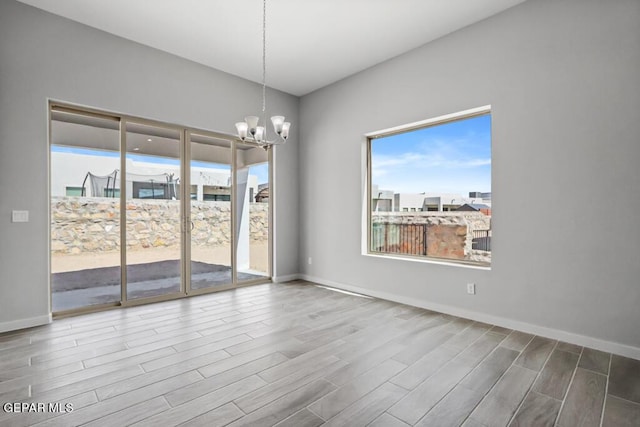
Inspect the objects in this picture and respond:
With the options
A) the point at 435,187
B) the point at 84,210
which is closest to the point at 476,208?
the point at 435,187

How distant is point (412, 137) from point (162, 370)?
4.00 metres

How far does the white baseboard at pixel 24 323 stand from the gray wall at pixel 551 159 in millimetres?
4199

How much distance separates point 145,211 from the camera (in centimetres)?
436

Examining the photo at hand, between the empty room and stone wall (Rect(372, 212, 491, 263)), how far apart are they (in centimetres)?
4

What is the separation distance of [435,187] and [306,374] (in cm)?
295

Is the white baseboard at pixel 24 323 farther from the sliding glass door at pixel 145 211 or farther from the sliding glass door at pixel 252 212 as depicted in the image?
the sliding glass door at pixel 252 212

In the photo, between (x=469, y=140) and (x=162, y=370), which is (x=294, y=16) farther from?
(x=162, y=370)

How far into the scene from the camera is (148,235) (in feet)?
14.4

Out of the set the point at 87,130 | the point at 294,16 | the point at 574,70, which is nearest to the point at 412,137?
the point at 574,70

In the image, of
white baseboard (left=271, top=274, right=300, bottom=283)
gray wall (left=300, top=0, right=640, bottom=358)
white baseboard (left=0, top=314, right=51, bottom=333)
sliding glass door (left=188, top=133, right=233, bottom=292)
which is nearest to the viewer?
gray wall (left=300, top=0, right=640, bottom=358)

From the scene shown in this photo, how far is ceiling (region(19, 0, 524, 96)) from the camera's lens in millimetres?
3340

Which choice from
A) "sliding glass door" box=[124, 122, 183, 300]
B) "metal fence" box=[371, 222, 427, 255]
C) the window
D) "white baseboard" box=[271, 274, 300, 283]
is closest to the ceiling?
the window

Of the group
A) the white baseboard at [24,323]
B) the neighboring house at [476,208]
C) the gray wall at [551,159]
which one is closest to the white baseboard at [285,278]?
the gray wall at [551,159]

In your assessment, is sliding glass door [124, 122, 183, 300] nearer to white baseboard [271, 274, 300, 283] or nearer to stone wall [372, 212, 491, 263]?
white baseboard [271, 274, 300, 283]
